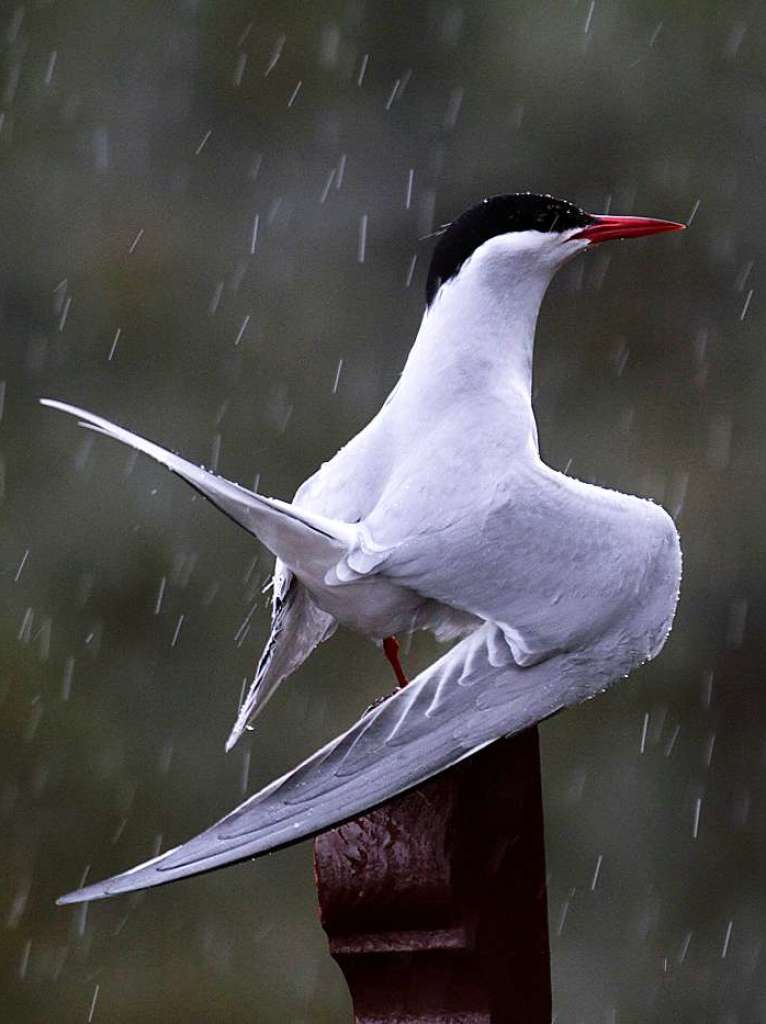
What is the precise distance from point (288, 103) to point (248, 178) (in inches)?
11.1

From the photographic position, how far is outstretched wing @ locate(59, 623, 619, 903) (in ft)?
4.66

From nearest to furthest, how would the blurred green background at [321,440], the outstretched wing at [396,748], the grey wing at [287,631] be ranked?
the outstretched wing at [396,748] < the grey wing at [287,631] < the blurred green background at [321,440]

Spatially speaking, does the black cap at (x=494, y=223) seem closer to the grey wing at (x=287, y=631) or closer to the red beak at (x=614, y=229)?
the red beak at (x=614, y=229)

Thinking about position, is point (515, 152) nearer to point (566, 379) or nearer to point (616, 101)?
point (616, 101)

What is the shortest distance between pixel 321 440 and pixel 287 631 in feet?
11.2

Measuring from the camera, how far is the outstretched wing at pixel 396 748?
142 centimetres

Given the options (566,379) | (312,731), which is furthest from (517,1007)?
(566,379)

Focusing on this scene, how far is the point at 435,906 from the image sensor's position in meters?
1.60

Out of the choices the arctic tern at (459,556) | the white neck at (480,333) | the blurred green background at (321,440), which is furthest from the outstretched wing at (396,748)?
the blurred green background at (321,440)

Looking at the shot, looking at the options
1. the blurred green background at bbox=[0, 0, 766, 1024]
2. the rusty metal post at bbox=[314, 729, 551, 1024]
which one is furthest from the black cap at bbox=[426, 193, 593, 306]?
the blurred green background at bbox=[0, 0, 766, 1024]

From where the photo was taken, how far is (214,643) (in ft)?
17.4

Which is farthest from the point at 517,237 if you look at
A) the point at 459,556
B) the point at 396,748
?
the point at 396,748

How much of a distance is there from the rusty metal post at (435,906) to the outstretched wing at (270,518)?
0.23 meters

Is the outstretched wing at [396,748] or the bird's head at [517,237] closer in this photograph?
the outstretched wing at [396,748]
